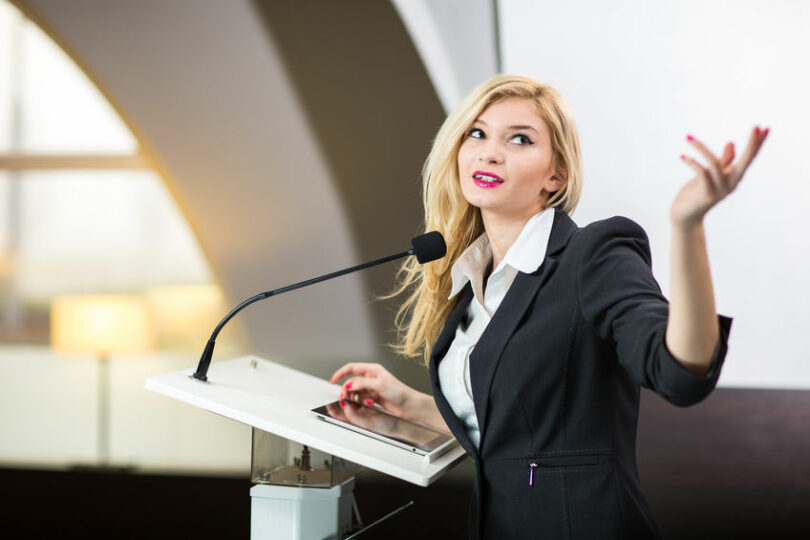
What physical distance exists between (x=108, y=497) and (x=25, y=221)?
5.40ft

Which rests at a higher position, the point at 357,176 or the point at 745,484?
the point at 357,176

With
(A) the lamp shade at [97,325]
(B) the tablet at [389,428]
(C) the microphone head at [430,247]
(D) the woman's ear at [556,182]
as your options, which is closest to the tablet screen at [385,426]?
(B) the tablet at [389,428]

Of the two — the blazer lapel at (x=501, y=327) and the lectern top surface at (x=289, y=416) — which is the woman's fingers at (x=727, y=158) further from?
the lectern top surface at (x=289, y=416)

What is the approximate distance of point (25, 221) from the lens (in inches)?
179

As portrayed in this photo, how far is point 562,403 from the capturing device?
56.2 inches

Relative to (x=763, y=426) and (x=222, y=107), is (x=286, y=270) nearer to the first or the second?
(x=222, y=107)

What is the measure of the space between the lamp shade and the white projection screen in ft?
7.76

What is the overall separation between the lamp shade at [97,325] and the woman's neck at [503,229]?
2.93m

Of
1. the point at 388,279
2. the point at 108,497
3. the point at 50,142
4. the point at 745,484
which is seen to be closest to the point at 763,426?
the point at 745,484

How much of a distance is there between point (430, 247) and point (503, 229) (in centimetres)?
17

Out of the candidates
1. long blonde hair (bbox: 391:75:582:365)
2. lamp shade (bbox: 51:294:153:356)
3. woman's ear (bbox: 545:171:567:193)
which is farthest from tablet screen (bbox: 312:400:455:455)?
lamp shade (bbox: 51:294:153:356)

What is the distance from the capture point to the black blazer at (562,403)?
1396 mm

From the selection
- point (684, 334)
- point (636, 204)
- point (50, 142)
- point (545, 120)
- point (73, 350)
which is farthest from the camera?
point (50, 142)

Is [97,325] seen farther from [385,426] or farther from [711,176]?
[711,176]
